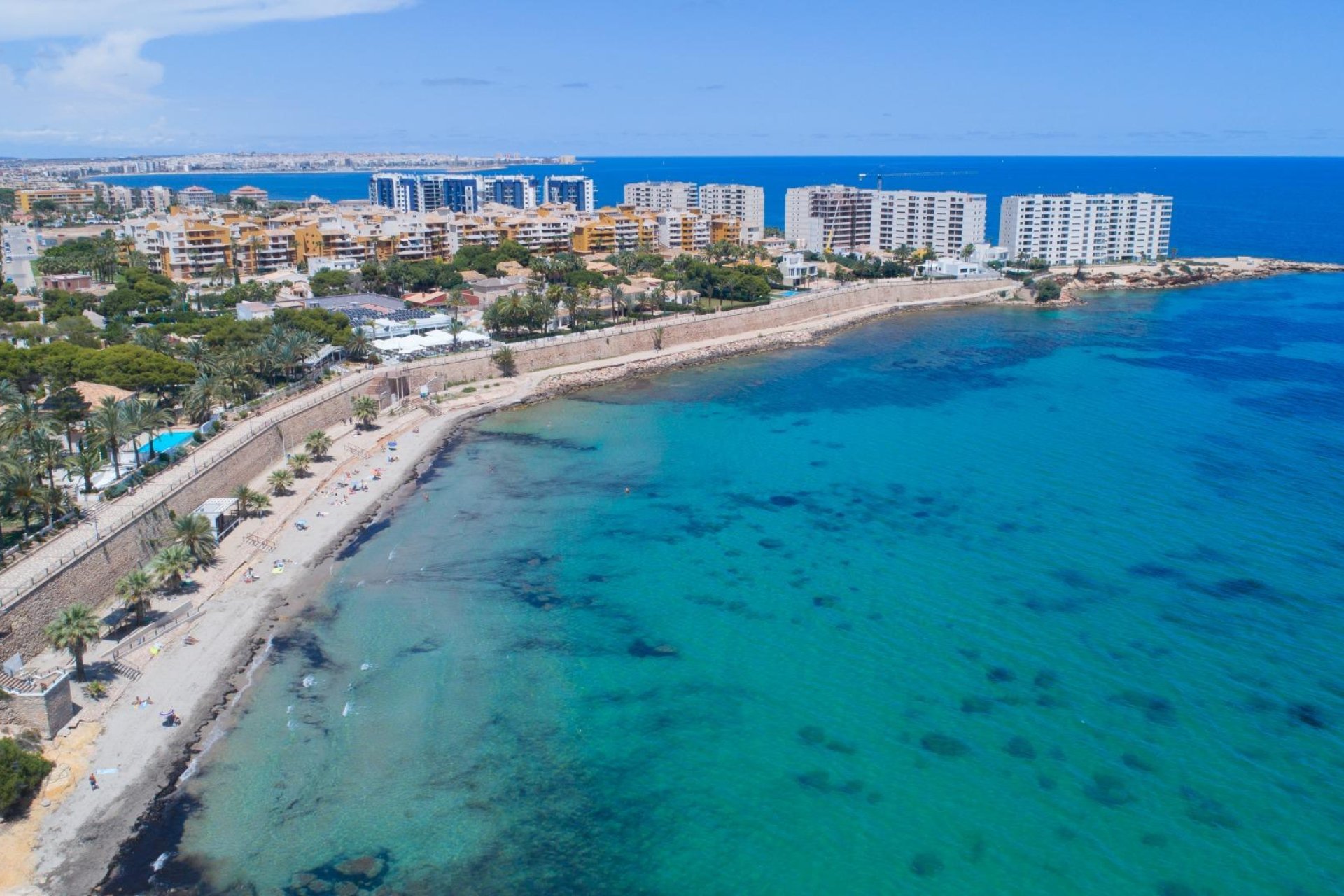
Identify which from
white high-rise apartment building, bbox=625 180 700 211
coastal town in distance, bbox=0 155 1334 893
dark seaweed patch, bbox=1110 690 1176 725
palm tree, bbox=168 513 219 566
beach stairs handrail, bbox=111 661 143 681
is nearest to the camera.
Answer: dark seaweed patch, bbox=1110 690 1176 725

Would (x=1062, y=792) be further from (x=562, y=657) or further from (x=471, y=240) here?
(x=471, y=240)

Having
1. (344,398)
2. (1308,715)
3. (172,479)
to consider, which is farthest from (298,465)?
(1308,715)

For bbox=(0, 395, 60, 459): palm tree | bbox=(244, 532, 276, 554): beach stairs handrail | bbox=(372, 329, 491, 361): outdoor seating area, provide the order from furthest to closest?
bbox=(372, 329, 491, 361): outdoor seating area
bbox=(244, 532, 276, 554): beach stairs handrail
bbox=(0, 395, 60, 459): palm tree

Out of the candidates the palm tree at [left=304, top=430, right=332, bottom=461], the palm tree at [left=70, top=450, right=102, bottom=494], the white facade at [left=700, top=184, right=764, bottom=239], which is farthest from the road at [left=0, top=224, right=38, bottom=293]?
the white facade at [left=700, top=184, right=764, bottom=239]

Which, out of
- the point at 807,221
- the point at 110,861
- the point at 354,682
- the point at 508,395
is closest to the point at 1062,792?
the point at 354,682

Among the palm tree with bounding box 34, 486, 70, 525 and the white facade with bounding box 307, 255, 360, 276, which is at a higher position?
the white facade with bounding box 307, 255, 360, 276

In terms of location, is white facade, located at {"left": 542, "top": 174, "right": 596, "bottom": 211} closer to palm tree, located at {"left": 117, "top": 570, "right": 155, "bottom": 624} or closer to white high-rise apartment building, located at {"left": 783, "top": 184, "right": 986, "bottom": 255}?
white high-rise apartment building, located at {"left": 783, "top": 184, "right": 986, "bottom": 255}

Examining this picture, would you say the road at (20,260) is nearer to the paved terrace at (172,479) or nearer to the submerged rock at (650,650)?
the paved terrace at (172,479)
